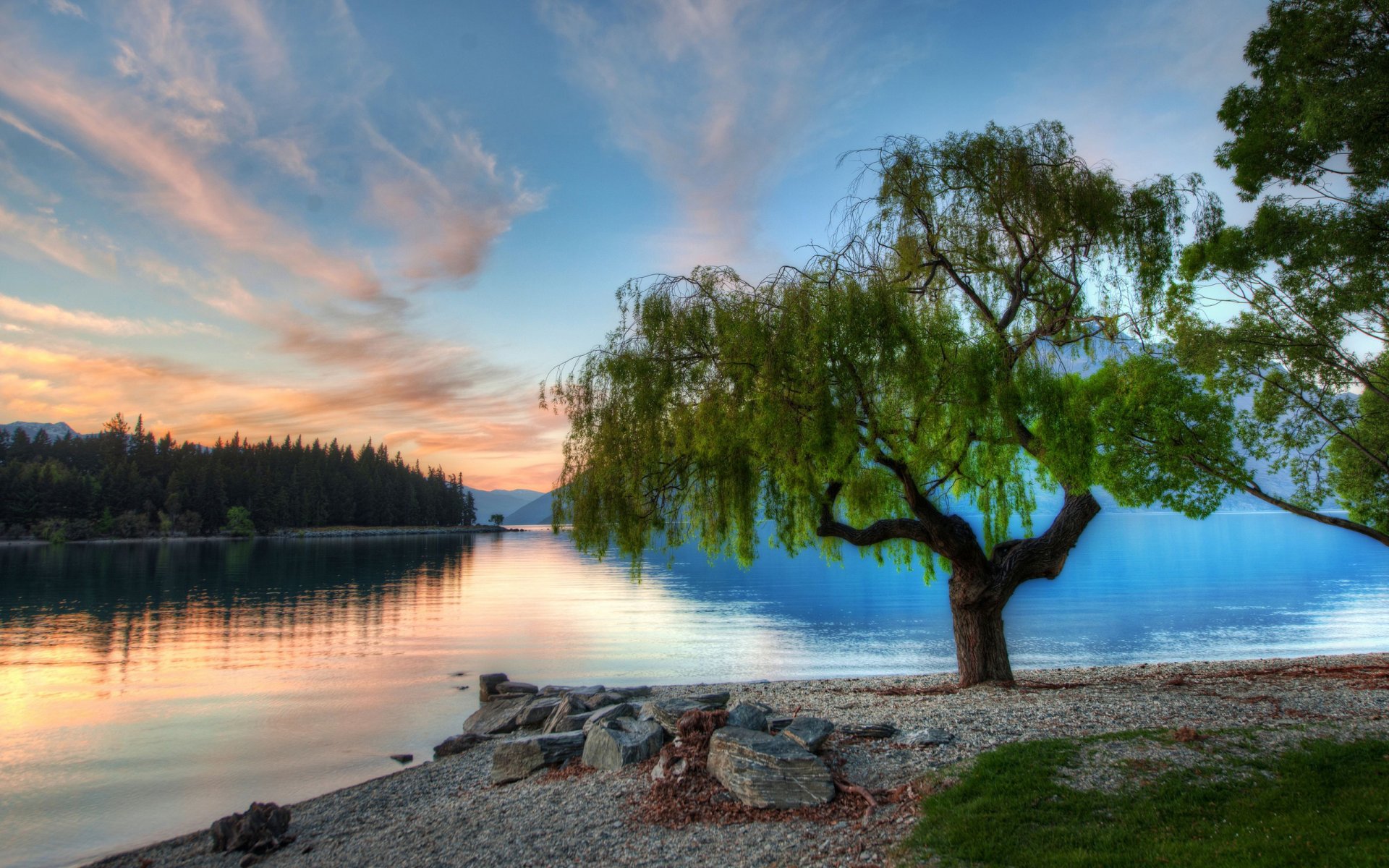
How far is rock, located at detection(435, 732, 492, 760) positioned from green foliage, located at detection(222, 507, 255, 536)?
153512 millimetres

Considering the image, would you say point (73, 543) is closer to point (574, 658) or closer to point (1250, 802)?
point (574, 658)

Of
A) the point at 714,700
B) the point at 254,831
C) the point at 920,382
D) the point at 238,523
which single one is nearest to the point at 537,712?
the point at 714,700

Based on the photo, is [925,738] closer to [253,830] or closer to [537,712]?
[537,712]

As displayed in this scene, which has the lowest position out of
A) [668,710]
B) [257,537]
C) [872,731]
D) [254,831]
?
[254,831]

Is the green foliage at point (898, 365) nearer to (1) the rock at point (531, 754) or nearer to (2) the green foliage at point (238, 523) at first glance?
(1) the rock at point (531, 754)

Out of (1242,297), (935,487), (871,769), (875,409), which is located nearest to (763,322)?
(875,409)

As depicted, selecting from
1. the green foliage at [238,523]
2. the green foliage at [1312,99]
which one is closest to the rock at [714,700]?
the green foliage at [1312,99]

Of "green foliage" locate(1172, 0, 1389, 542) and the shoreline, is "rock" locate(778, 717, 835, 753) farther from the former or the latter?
the shoreline

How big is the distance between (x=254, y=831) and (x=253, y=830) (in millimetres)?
16

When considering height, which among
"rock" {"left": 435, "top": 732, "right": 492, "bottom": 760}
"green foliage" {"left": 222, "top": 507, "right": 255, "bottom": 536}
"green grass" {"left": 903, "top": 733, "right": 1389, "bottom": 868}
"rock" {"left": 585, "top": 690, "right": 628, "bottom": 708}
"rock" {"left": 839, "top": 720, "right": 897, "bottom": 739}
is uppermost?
"green foliage" {"left": 222, "top": 507, "right": 255, "bottom": 536}

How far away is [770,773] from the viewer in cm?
912

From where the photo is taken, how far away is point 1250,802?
774 centimetres

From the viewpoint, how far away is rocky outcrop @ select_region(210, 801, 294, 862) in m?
11.0

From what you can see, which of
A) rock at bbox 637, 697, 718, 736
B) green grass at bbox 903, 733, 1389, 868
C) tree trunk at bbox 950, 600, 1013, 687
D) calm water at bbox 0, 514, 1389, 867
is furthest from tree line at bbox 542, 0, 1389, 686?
calm water at bbox 0, 514, 1389, 867
